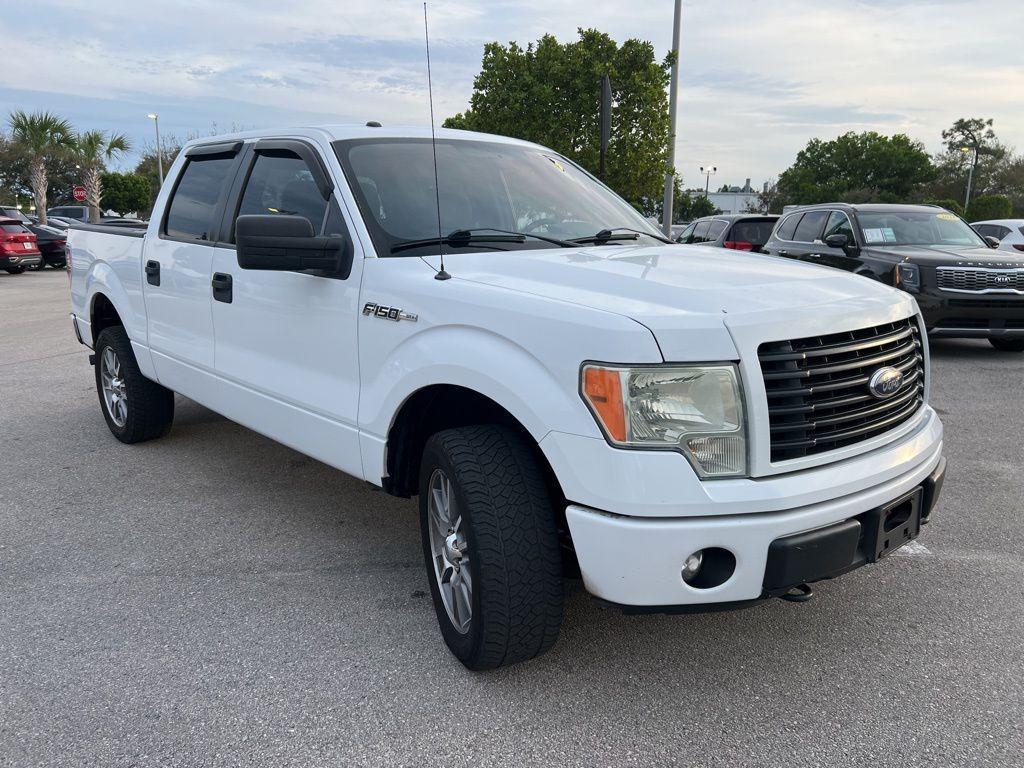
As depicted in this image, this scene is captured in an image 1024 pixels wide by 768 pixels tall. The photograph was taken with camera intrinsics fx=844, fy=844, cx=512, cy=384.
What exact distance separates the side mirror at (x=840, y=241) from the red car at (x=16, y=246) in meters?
20.0

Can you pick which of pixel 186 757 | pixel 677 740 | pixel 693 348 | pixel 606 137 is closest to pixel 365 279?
pixel 693 348

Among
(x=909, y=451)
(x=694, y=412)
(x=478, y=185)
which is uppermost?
(x=478, y=185)

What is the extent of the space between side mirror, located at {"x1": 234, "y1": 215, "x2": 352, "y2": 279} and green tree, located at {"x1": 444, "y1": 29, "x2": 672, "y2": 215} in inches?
632

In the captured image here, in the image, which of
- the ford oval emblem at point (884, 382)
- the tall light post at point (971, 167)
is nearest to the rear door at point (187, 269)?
the ford oval emblem at point (884, 382)

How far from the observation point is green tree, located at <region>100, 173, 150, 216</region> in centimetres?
5731

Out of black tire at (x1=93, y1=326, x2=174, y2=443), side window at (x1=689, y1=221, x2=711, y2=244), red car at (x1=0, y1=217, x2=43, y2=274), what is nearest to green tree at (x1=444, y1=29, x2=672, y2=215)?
side window at (x1=689, y1=221, x2=711, y2=244)

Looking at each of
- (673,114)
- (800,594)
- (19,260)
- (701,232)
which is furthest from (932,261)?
(19,260)

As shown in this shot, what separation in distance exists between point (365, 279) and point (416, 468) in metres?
0.74

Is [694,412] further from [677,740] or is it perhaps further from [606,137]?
[606,137]

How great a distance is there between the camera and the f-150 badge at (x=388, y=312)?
2.92 meters

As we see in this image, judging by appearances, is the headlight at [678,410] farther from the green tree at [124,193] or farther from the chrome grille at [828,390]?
the green tree at [124,193]

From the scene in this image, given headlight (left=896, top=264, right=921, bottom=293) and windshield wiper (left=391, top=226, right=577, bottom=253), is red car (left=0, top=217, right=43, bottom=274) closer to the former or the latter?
headlight (left=896, top=264, right=921, bottom=293)

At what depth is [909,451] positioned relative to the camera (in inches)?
108

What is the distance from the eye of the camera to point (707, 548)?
2305mm
